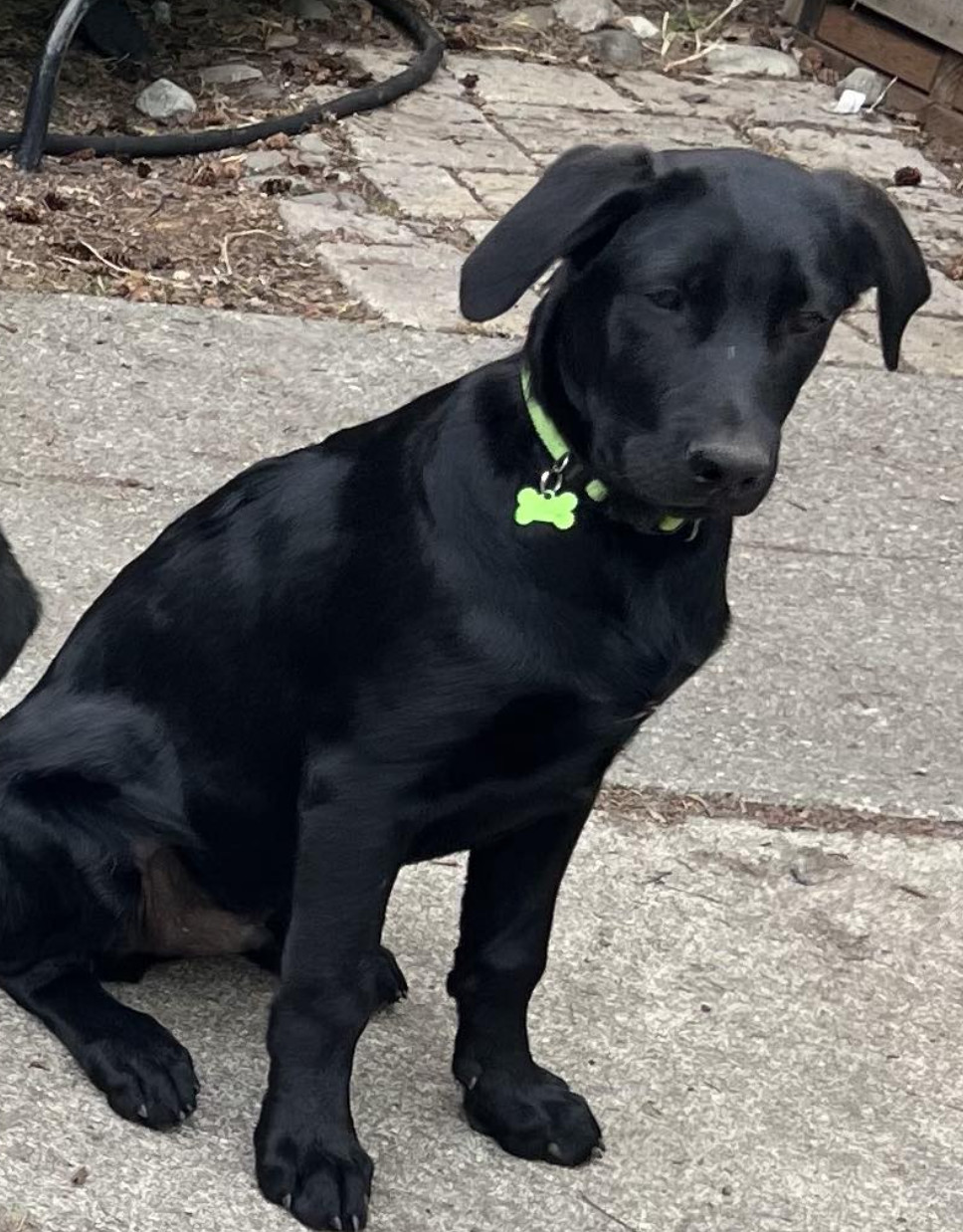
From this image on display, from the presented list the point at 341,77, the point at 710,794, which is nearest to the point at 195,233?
the point at 341,77

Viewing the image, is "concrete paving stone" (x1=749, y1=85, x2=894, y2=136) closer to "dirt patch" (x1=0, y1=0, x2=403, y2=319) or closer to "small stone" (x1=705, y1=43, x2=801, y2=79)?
"small stone" (x1=705, y1=43, x2=801, y2=79)

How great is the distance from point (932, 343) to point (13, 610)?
3.71 metres

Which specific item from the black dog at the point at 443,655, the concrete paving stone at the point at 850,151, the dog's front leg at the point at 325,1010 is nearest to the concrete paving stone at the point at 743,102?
the concrete paving stone at the point at 850,151

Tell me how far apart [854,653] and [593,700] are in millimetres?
1941

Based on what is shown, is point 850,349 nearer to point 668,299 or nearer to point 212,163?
point 212,163

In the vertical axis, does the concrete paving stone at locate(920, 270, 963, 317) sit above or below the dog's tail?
below

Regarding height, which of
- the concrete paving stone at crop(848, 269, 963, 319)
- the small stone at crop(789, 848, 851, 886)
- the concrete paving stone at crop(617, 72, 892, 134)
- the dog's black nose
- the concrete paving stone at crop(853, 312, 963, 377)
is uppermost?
the dog's black nose

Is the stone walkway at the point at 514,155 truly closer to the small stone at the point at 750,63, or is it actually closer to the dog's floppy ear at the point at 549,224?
the small stone at the point at 750,63

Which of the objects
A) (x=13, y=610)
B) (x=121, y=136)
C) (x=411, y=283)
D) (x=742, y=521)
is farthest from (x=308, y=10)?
(x=13, y=610)

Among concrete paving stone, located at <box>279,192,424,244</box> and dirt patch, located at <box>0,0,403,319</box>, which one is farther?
concrete paving stone, located at <box>279,192,424,244</box>

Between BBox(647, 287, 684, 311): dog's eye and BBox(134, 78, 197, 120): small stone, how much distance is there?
4.89 meters

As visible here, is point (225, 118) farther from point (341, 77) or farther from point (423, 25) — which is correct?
point (423, 25)

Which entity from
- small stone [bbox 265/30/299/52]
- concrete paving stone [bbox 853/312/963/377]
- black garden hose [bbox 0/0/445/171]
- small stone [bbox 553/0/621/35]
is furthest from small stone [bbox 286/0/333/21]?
concrete paving stone [bbox 853/312/963/377]

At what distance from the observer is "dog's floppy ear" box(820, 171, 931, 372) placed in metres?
2.27
